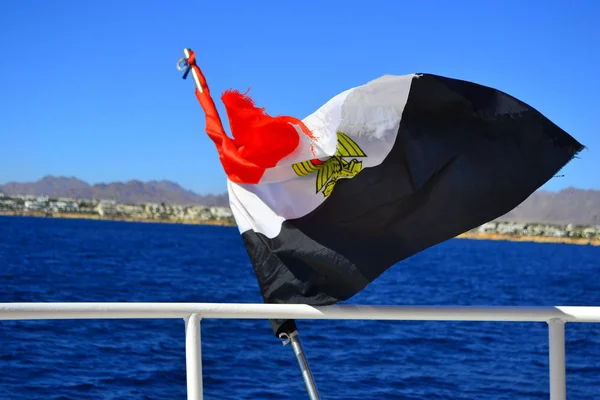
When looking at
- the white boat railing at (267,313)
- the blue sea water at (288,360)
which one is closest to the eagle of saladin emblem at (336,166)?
the white boat railing at (267,313)

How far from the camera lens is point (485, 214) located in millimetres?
2441

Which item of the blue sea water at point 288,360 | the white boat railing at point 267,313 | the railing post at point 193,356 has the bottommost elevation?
the railing post at point 193,356

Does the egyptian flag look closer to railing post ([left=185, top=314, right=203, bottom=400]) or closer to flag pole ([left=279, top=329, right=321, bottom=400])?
flag pole ([left=279, top=329, right=321, bottom=400])

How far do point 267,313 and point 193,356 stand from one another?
0.81 feet

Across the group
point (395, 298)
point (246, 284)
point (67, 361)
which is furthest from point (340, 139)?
point (246, 284)

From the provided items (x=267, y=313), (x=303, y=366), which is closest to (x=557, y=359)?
(x=303, y=366)

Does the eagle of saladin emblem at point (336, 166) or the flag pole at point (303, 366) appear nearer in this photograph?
the flag pole at point (303, 366)

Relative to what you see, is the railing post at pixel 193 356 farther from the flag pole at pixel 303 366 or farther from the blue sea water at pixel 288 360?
the blue sea water at pixel 288 360

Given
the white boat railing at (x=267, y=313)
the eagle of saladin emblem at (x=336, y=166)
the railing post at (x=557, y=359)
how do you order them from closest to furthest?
the white boat railing at (x=267, y=313)
the railing post at (x=557, y=359)
the eagle of saladin emblem at (x=336, y=166)

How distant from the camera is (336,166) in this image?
255cm

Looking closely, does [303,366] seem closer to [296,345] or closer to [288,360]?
[296,345]

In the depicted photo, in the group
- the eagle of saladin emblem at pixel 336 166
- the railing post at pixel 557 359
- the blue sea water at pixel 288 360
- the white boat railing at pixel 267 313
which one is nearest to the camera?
the white boat railing at pixel 267 313

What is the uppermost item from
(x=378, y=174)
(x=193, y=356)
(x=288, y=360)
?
(x=288, y=360)

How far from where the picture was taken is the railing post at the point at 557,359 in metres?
2.22
